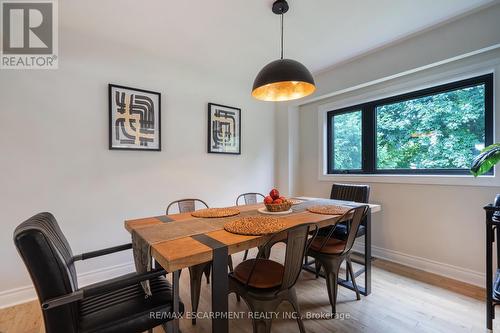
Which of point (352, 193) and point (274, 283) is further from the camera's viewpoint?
point (352, 193)

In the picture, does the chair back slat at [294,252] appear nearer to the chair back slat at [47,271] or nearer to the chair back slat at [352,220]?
the chair back slat at [352,220]

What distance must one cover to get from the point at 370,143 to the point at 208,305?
2.79m

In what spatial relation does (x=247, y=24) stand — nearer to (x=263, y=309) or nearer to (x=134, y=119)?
(x=134, y=119)

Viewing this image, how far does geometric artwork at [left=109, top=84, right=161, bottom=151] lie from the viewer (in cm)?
247

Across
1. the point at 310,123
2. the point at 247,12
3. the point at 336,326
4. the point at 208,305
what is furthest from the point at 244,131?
the point at 336,326

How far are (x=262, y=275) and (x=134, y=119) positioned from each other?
85.0 inches

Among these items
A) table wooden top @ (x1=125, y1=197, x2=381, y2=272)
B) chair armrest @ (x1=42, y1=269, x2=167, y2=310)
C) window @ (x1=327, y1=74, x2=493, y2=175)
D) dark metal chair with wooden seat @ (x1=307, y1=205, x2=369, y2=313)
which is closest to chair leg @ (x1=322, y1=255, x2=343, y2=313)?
dark metal chair with wooden seat @ (x1=307, y1=205, x2=369, y2=313)

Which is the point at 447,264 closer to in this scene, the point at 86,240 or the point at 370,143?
the point at 370,143

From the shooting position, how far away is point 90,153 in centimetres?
237

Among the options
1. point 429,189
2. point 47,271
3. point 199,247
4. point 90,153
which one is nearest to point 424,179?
point 429,189

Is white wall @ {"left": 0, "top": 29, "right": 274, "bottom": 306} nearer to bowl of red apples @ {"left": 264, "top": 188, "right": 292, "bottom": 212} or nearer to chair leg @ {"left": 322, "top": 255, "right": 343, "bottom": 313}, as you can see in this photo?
bowl of red apples @ {"left": 264, "top": 188, "right": 292, "bottom": 212}

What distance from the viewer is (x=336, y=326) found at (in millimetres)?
1717

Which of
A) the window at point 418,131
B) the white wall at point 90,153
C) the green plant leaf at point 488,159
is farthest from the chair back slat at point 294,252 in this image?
the window at point 418,131

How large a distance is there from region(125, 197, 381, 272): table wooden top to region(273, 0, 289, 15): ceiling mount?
1750mm
